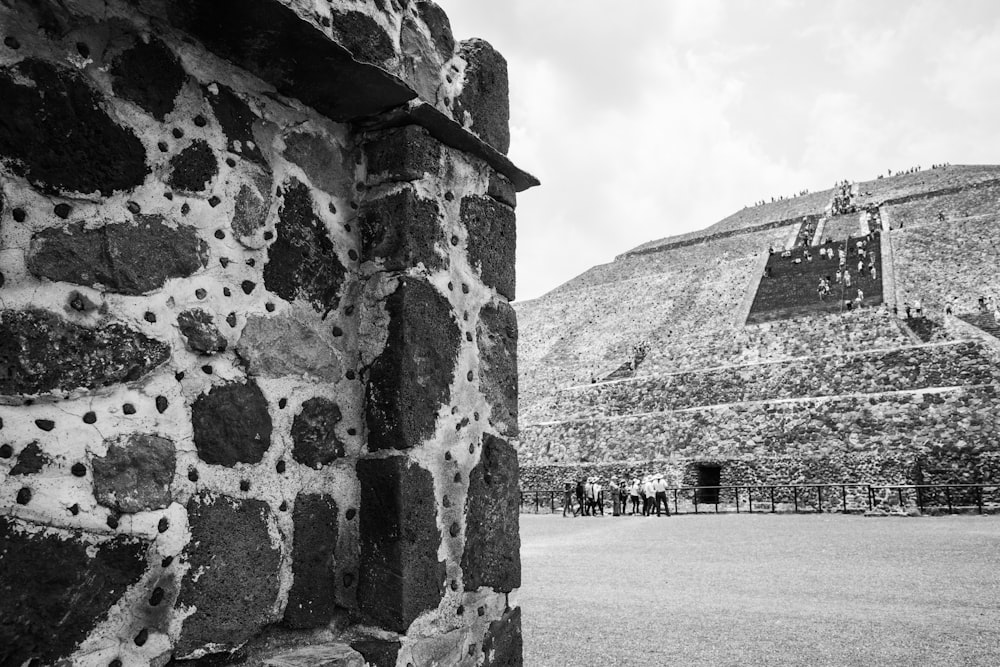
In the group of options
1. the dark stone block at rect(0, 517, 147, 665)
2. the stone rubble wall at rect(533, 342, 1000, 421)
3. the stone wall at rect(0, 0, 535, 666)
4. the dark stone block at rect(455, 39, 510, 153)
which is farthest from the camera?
the stone rubble wall at rect(533, 342, 1000, 421)

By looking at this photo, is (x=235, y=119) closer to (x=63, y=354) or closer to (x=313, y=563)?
(x=63, y=354)

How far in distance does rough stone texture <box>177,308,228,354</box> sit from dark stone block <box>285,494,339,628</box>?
440mm

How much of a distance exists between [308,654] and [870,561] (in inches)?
345

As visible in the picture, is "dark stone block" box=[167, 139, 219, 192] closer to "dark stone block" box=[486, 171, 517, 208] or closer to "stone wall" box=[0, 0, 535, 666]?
"stone wall" box=[0, 0, 535, 666]

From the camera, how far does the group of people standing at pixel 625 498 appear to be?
18.5m

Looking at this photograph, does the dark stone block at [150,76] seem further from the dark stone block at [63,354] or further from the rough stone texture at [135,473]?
the rough stone texture at [135,473]

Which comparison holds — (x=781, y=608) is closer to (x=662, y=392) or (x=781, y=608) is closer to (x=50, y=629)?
(x=50, y=629)

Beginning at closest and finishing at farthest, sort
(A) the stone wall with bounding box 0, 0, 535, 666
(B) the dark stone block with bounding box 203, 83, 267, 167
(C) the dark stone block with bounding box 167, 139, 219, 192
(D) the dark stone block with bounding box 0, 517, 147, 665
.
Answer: (D) the dark stone block with bounding box 0, 517, 147, 665 < (A) the stone wall with bounding box 0, 0, 535, 666 < (C) the dark stone block with bounding box 167, 139, 219, 192 < (B) the dark stone block with bounding box 203, 83, 267, 167

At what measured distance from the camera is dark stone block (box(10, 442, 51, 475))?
137cm

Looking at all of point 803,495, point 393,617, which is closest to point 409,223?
point 393,617

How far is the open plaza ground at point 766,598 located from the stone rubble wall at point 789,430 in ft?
21.3

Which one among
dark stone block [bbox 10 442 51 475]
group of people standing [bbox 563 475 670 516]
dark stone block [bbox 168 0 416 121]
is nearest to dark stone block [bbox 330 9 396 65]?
dark stone block [bbox 168 0 416 121]

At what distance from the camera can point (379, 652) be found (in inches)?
78.2

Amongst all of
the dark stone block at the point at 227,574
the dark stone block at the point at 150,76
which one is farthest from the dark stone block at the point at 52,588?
the dark stone block at the point at 150,76
